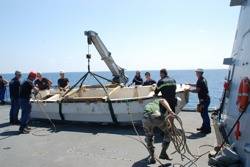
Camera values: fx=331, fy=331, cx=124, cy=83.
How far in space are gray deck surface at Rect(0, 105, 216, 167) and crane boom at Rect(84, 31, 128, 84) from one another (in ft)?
9.91

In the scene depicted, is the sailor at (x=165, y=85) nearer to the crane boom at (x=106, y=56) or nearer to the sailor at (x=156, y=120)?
the sailor at (x=156, y=120)

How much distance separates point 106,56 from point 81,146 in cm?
517

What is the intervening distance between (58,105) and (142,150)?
4.05m

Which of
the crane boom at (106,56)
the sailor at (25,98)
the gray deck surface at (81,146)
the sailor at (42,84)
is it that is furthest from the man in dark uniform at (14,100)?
the crane boom at (106,56)

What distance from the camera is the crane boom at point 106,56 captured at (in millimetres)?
11719

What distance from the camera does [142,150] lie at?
7.44 m

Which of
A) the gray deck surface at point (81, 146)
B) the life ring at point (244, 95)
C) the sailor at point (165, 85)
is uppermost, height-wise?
the life ring at point (244, 95)

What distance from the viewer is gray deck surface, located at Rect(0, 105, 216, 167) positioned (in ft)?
22.2

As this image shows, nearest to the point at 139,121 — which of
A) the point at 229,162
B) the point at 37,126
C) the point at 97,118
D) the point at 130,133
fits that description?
the point at 130,133

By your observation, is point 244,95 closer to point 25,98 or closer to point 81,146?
point 81,146

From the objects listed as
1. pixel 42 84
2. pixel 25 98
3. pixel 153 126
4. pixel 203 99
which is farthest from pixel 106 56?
pixel 153 126

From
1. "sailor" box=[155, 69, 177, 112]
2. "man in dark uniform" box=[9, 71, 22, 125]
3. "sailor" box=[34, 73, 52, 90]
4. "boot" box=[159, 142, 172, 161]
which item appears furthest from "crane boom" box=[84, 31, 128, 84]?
"boot" box=[159, 142, 172, 161]

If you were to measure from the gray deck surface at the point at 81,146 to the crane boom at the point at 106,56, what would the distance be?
3021mm

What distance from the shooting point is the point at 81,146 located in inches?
316
